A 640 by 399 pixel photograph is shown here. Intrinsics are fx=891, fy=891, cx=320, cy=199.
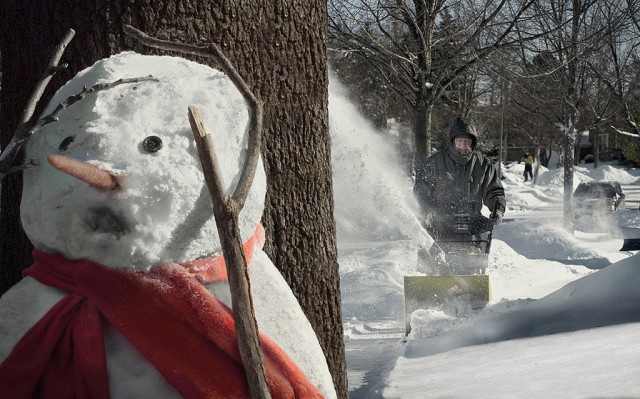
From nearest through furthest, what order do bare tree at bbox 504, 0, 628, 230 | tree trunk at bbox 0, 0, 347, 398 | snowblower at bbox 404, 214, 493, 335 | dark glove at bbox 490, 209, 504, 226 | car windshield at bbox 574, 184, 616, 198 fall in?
tree trunk at bbox 0, 0, 347, 398, snowblower at bbox 404, 214, 493, 335, dark glove at bbox 490, 209, 504, 226, bare tree at bbox 504, 0, 628, 230, car windshield at bbox 574, 184, 616, 198

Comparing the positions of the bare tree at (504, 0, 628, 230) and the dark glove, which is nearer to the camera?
the dark glove

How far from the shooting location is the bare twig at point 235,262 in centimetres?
194

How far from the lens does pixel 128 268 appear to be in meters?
2.11

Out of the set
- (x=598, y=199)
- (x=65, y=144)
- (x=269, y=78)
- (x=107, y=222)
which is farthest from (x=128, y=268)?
(x=598, y=199)

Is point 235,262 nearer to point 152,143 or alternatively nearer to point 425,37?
point 152,143

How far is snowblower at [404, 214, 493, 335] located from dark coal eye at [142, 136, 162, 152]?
220 inches

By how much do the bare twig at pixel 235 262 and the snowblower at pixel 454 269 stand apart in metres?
5.58

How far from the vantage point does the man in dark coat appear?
8695mm

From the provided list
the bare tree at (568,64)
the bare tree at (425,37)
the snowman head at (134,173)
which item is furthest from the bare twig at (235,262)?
the bare tree at (568,64)

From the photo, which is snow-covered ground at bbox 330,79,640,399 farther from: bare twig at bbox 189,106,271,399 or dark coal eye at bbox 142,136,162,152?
dark coal eye at bbox 142,136,162,152

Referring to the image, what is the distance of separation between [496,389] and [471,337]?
1.65 m

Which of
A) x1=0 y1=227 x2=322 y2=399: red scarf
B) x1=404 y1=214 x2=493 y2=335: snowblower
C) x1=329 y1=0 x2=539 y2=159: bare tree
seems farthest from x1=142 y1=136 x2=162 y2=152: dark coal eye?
x1=329 y1=0 x2=539 y2=159: bare tree

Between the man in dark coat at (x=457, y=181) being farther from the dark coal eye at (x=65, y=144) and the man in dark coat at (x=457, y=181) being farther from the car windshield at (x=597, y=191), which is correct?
the car windshield at (x=597, y=191)

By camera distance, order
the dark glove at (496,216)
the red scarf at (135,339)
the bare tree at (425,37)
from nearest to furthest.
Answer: the red scarf at (135,339) < the dark glove at (496,216) < the bare tree at (425,37)
